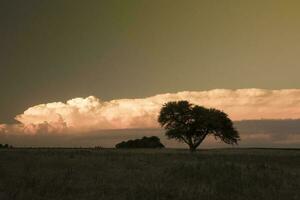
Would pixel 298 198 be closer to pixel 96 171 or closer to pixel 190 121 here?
pixel 96 171

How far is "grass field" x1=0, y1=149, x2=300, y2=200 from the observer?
24.7 meters

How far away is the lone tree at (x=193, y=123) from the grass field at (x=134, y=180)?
5409 cm

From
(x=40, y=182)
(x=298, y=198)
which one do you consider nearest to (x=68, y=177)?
(x=40, y=182)

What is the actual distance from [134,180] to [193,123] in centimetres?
6565

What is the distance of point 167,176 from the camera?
104 ft

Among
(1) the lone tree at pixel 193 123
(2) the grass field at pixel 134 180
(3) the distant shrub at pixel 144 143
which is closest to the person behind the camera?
(2) the grass field at pixel 134 180

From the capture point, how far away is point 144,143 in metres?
120

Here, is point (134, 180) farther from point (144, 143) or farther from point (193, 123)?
point (144, 143)

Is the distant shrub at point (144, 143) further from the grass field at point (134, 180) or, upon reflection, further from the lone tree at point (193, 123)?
the grass field at point (134, 180)

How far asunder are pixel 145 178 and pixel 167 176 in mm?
2110

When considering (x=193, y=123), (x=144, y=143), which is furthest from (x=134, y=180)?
(x=144, y=143)

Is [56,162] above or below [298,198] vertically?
above

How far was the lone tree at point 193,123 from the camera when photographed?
93812mm

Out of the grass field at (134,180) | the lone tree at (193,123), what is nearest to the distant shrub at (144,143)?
the lone tree at (193,123)
